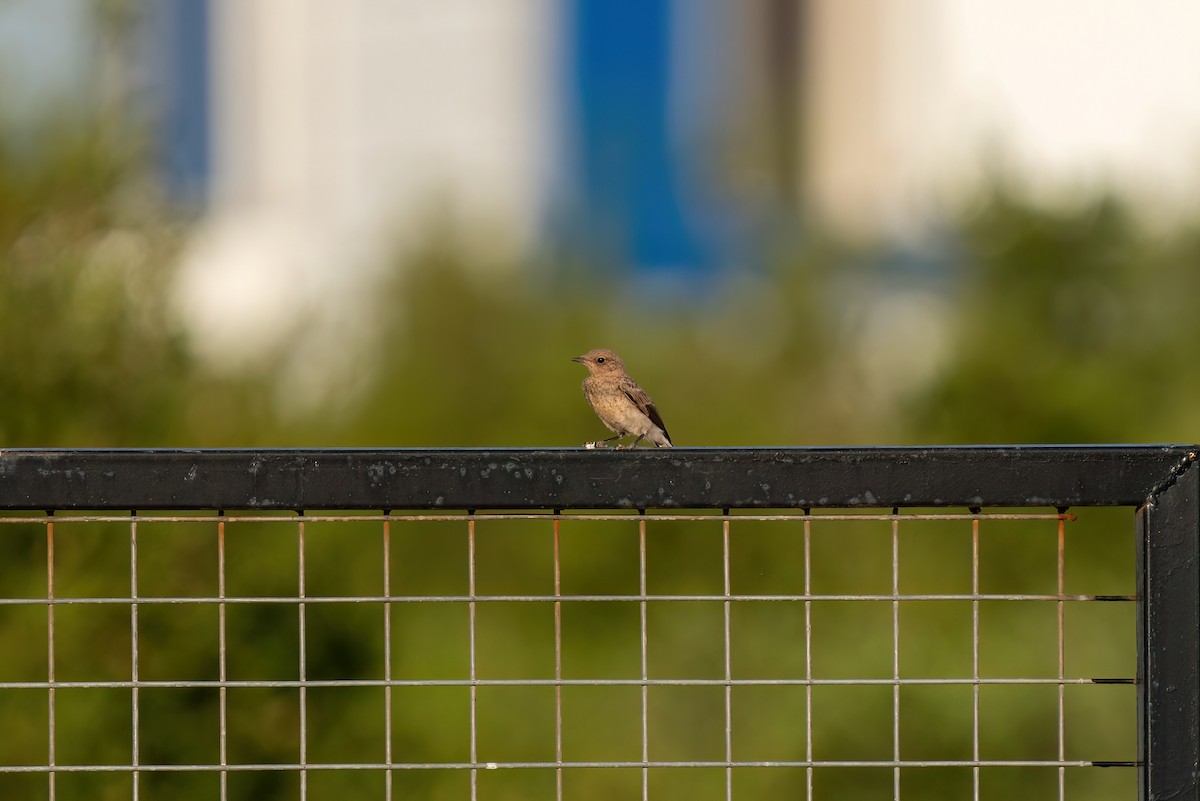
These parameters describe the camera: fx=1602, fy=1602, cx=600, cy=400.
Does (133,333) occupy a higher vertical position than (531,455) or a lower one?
higher

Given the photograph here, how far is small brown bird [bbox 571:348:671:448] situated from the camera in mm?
6031

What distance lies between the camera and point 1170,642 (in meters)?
2.66

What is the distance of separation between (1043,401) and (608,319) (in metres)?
10.0

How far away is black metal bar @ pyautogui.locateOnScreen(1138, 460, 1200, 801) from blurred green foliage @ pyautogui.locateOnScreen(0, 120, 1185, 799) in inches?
309

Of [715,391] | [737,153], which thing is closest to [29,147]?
[715,391]

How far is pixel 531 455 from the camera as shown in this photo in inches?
105

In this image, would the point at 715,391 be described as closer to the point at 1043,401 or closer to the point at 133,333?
the point at 1043,401

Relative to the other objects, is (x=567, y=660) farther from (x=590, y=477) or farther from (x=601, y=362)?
(x=590, y=477)

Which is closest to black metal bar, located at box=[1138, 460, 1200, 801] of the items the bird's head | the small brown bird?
the small brown bird

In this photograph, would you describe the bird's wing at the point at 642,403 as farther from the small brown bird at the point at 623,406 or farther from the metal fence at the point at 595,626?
the metal fence at the point at 595,626

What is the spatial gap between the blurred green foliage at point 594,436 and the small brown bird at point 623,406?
444cm

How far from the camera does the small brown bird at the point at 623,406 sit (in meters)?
6.03

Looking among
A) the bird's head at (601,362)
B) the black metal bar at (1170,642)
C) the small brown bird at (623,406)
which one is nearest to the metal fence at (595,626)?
the black metal bar at (1170,642)

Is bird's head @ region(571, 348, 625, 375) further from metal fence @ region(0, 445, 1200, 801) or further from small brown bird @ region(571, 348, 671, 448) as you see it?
metal fence @ region(0, 445, 1200, 801)
